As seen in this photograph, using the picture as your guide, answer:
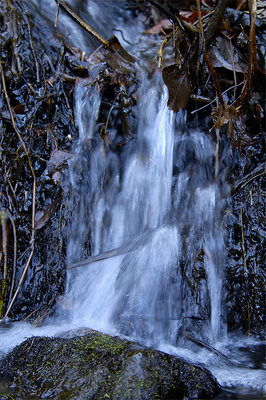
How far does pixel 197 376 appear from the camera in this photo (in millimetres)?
1710

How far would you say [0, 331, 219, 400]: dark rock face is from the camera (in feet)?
5.16

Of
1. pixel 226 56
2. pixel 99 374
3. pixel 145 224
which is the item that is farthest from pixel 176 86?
pixel 99 374

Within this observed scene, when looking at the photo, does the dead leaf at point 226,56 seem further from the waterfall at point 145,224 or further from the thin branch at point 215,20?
the waterfall at point 145,224

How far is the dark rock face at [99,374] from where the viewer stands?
61.9 inches

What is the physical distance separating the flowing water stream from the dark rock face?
335 mm

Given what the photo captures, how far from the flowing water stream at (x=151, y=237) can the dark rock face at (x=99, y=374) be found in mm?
335

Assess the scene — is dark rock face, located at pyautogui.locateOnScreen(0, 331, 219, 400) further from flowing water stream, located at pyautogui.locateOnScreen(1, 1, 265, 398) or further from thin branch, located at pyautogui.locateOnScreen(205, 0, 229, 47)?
thin branch, located at pyautogui.locateOnScreen(205, 0, 229, 47)

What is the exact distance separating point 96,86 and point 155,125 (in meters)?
0.55

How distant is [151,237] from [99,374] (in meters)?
1.07

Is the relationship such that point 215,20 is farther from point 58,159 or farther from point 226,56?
point 58,159

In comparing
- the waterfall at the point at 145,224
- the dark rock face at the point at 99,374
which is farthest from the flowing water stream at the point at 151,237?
the dark rock face at the point at 99,374

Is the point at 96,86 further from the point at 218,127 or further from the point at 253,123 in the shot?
the point at 253,123

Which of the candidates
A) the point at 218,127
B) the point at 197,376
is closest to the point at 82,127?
the point at 218,127

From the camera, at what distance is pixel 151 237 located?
2.54 m
